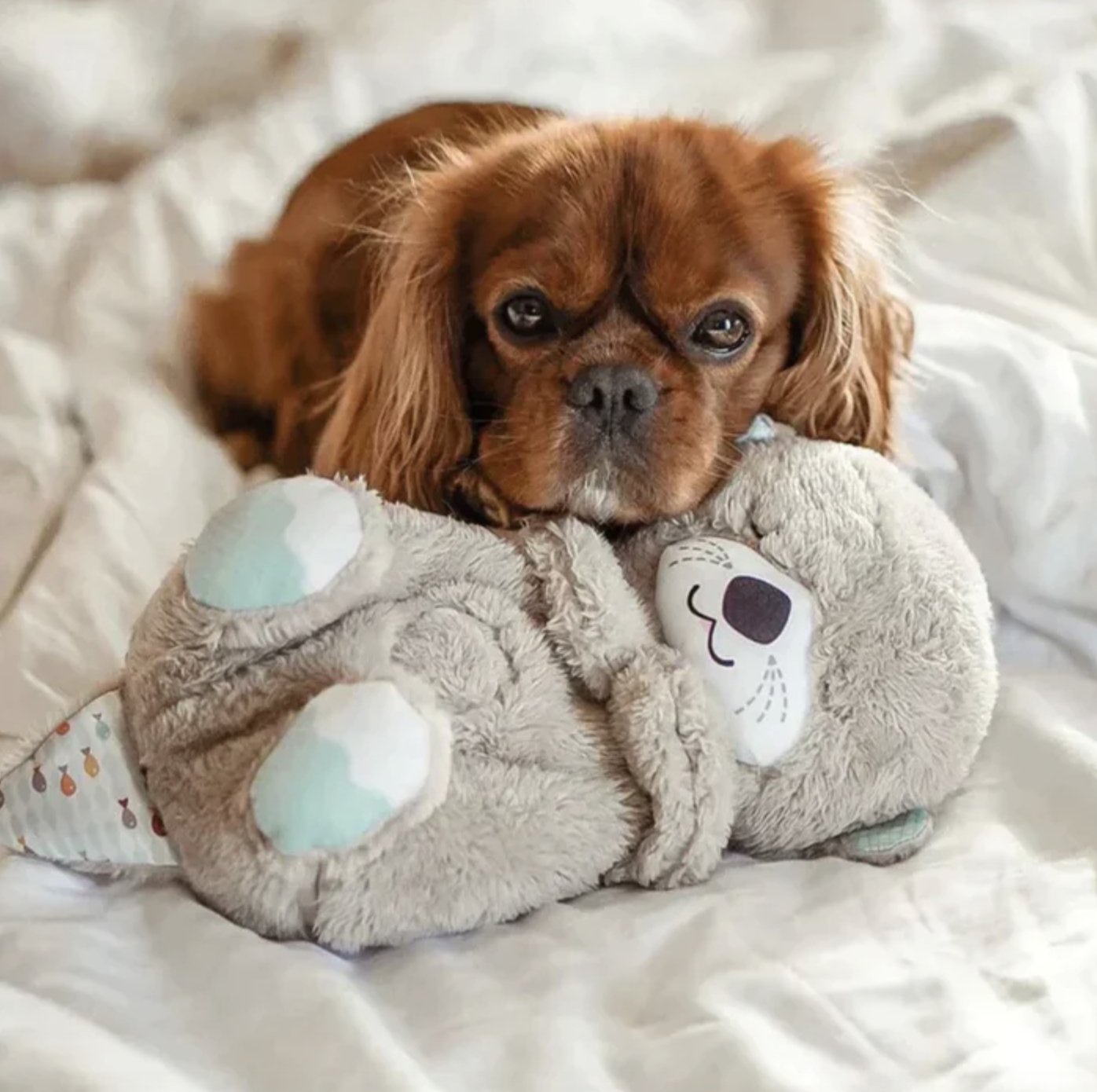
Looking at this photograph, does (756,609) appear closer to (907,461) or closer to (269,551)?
(269,551)

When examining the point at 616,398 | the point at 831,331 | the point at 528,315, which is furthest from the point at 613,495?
the point at 831,331

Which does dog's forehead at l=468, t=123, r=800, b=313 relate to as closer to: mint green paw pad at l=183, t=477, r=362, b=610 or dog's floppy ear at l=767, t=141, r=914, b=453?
dog's floppy ear at l=767, t=141, r=914, b=453

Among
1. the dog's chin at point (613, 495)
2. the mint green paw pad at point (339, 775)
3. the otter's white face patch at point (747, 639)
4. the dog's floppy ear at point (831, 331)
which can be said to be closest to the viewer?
the mint green paw pad at point (339, 775)

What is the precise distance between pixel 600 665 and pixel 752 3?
4.78ft

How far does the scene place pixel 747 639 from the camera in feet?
3.16

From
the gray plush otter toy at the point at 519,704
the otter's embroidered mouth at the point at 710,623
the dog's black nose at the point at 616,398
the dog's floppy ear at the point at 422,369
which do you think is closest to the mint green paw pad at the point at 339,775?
the gray plush otter toy at the point at 519,704

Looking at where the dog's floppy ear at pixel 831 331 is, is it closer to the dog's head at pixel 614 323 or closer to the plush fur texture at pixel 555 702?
the dog's head at pixel 614 323

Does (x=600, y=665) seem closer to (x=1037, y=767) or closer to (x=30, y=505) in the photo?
(x=1037, y=767)

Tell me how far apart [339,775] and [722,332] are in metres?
0.52

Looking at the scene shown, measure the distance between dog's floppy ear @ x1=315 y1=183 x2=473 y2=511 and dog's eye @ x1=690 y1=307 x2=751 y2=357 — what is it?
0.22 metres

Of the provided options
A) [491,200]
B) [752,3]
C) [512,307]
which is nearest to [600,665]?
[512,307]

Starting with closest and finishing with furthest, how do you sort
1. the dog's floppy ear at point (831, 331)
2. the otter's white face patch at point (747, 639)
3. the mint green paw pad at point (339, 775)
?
the mint green paw pad at point (339, 775), the otter's white face patch at point (747, 639), the dog's floppy ear at point (831, 331)

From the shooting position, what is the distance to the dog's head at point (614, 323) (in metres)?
1.09

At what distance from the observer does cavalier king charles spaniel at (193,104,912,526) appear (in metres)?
1.09
